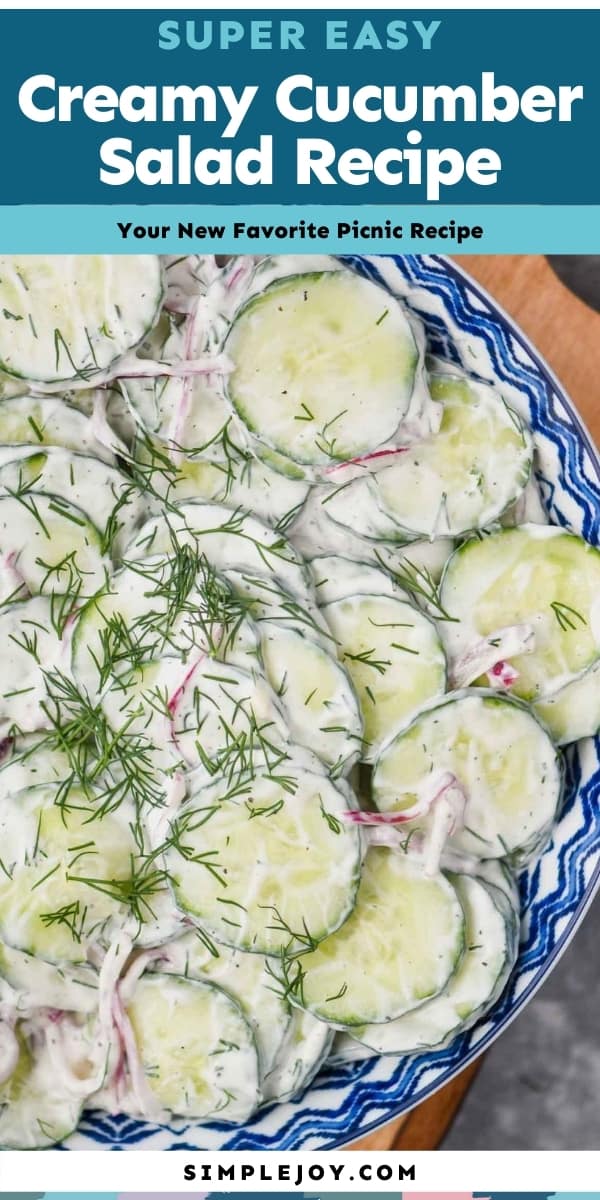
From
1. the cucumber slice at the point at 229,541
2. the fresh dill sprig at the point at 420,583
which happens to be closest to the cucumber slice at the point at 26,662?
the cucumber slice at the point at 229,541

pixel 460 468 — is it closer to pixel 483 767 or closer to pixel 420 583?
pixel 420 583

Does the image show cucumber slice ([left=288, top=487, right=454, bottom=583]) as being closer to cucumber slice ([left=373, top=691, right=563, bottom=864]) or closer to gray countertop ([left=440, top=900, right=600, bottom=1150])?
cucumber slice ([left=373, top=691, right=563, bottom=864])

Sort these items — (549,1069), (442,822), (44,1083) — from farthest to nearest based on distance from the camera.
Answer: (549,1069)
(44,1083)
(442,822)

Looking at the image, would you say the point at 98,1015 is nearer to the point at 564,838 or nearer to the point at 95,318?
the point at 564,838

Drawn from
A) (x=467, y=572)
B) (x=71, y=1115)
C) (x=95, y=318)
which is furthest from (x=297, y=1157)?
(x=95, y=318)

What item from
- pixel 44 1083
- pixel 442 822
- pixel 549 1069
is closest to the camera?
pixel 442 822

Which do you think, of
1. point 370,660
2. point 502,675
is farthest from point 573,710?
point 370,660

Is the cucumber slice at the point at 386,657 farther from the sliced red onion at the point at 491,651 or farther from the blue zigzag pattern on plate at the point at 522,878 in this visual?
the blue zigzag pattern on plate at the point at 522,878
